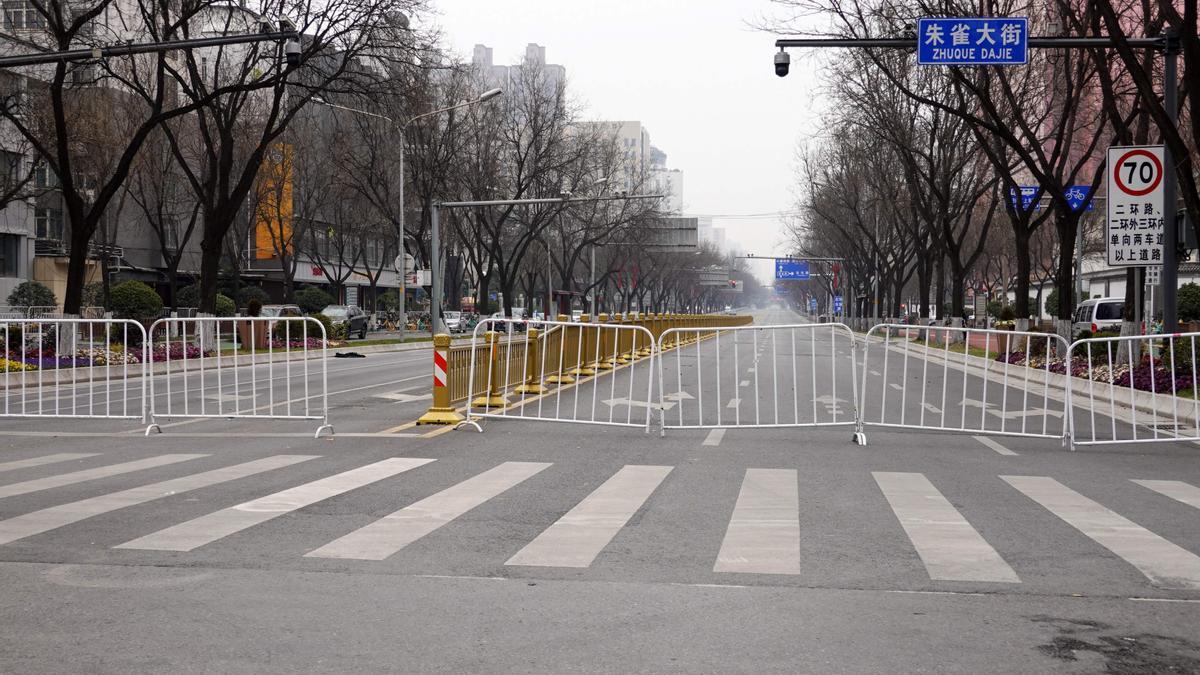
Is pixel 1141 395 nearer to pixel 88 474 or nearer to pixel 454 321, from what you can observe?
pixel 88 474

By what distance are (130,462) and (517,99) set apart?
45.1 meters

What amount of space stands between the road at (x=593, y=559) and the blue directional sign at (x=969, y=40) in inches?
324

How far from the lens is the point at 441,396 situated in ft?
48.1

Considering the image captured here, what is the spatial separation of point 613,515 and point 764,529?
1.11m

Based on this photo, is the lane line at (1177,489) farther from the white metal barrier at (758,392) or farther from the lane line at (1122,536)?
the white metal barrier at (758,392)

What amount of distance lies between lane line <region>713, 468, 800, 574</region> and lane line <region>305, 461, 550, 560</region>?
1895mm

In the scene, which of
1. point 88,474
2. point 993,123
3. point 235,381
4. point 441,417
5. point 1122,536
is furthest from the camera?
point 993,123

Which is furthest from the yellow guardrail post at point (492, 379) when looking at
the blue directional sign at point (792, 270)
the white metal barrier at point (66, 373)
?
the blue directional sign at point (792, 270)

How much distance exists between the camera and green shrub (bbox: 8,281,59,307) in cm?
4925

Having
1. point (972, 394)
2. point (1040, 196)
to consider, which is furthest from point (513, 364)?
point (1040, 196)

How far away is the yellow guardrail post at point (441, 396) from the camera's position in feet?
47.4

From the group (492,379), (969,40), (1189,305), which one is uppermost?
(969,40)

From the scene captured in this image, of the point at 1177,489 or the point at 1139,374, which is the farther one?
the point at 1139,374

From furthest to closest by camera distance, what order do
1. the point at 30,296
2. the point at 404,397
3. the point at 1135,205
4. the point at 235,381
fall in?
the point at 30,296 → the point at 404,397 → the point at 1135,205 → the point at 235,381
